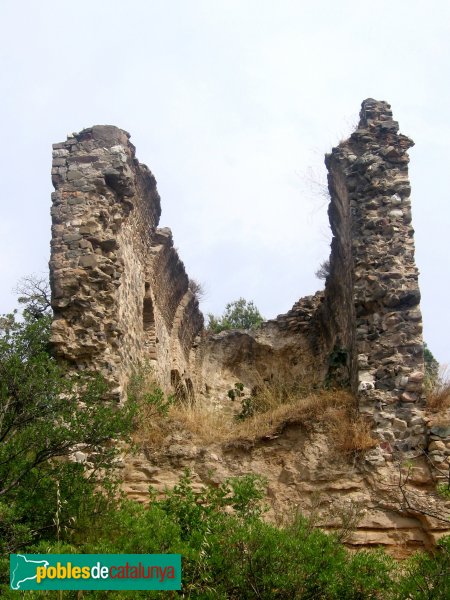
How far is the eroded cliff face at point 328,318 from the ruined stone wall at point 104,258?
2 centimetres

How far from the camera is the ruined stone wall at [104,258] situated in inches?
335

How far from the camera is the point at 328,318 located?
1159cm

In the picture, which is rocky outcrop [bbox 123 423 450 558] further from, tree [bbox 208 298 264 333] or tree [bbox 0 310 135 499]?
tree [bbox 208 298 264 333]

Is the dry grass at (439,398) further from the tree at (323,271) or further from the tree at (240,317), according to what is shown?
the tree at (240,317)

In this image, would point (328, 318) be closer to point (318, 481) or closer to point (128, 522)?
point (318, 481)

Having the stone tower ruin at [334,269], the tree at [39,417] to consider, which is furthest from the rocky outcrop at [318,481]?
the tree at [39,417]

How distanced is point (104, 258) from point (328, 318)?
13.4 feet

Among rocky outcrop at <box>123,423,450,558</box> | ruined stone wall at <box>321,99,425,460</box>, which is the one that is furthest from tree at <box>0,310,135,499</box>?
ruined stone wall at <box>321,99,425,460</box>

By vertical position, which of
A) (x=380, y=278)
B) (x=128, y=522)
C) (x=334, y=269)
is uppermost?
(x=334, y=269)

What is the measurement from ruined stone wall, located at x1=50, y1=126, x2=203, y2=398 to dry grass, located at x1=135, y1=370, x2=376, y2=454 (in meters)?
0.61

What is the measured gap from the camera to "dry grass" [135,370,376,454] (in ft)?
25.7

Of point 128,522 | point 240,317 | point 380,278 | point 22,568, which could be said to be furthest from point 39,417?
point 240,317

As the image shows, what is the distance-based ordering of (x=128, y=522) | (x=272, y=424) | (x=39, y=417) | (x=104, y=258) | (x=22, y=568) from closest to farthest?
(x=22, y=568) < (x=128, y=522) < (x=39, y=417) < (x=272, y=424) < (x=104, y=258)

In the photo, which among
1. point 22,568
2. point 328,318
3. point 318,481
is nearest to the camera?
point 22,568
